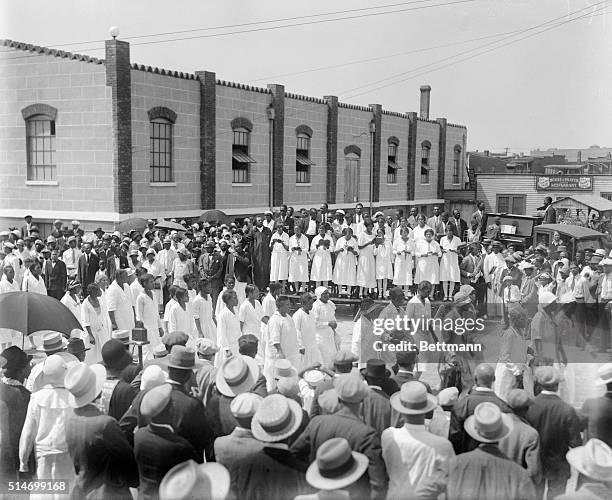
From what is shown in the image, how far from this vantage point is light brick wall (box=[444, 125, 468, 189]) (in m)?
29.7

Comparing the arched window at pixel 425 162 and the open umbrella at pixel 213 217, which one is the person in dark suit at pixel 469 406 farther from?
the arched window at pixel 425 162

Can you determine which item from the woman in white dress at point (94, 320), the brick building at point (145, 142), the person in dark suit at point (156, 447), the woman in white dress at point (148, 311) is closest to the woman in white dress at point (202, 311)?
the woman in white dress at point (148, 311)

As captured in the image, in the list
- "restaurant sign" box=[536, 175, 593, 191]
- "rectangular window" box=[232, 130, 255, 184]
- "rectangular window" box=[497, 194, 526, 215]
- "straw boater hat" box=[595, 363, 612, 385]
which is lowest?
"straw boater hat" box=[595, 363, 612, 385]

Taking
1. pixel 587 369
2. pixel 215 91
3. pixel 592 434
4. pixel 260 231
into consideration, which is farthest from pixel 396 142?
pixel 592 434

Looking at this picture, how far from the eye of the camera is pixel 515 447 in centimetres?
470

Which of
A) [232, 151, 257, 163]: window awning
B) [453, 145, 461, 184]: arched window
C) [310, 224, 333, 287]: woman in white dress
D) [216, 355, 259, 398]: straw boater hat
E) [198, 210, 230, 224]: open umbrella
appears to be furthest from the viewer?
[453, 145, 461, 184]: arched window

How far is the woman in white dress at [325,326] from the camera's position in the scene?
918cm

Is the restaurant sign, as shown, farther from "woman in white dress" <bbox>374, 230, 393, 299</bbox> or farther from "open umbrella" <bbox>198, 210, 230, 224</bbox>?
"open umbrella" <bbox>198, 210, 230, 224</bbox>

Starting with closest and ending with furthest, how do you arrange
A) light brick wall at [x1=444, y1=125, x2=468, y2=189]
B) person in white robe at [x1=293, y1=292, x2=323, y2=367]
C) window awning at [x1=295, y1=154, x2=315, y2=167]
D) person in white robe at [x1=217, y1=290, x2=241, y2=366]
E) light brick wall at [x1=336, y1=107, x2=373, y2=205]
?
person in white robe at [x1=293, y1=292, x2=323, y2=367] < person in white robe at [x1=217, y1=290, x2=241, y2=366] < window awning at [x1=295, y1=154, x2=315, y2=167] < light brick wall at [x1=336, y1=107, x2=373, y2=205] < light brick wall at [x1=444, y1=125, x2=468, y2=189]

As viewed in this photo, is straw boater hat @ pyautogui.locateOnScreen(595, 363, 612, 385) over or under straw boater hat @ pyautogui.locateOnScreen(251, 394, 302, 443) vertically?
over

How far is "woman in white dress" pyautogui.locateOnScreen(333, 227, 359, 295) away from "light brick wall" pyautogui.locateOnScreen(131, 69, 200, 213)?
618 centimetres

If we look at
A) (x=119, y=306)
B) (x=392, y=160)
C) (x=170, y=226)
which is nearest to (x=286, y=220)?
(x=170, y=226)

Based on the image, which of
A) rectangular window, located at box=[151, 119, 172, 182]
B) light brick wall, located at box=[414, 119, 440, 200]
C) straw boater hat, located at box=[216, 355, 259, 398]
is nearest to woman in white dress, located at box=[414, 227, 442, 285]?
rectangular window, located at box=[151, 119, 172, 182]

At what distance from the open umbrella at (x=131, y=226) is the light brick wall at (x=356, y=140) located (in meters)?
10.9
